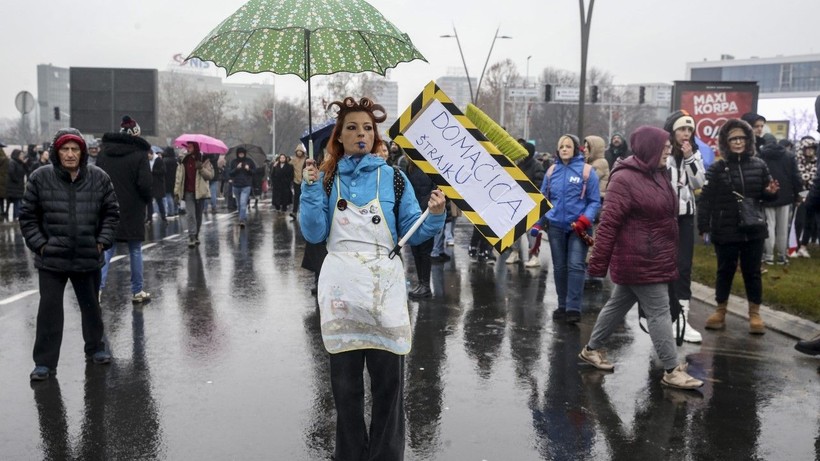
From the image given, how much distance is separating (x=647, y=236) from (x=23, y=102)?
23336mm

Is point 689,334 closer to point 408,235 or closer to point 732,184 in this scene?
point 732,184

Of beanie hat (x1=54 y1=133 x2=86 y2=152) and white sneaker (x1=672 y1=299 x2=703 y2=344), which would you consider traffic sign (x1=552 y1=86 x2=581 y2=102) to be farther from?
beanie hat (x1=54 y1=133 x2=86 y2=152)

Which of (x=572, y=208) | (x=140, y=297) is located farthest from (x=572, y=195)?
(x=140, y=297)

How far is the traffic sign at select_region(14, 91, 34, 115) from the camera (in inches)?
965

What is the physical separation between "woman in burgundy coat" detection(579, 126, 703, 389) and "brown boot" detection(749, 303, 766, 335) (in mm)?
1976

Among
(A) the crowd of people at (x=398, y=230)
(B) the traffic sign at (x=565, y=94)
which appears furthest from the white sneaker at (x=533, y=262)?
(B) the traffic sign at (x=565, y=94)

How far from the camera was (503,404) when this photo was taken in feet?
18.4

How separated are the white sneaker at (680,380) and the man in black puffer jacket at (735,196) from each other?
2025 mm

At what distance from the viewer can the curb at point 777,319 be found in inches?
300

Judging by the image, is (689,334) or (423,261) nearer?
(689,334)

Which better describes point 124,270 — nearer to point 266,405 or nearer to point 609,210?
point 266,405

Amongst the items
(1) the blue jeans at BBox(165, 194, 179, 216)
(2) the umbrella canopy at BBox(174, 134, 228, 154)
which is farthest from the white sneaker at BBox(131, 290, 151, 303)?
(1) the blue jeans at BBox(165, 194, 179, 216)

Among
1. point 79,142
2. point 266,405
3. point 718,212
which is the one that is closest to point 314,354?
point 266,405

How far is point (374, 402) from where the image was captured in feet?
13.4
